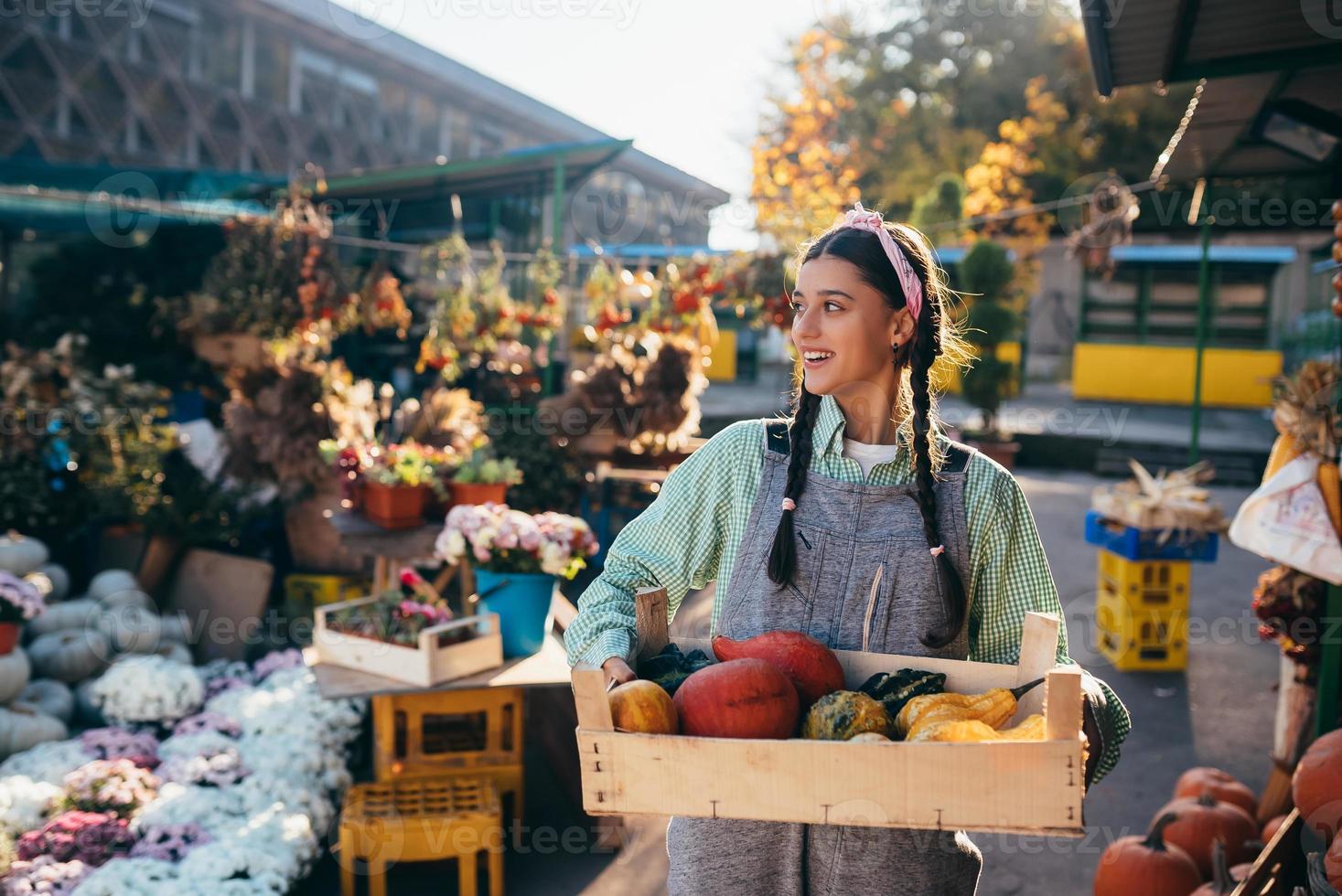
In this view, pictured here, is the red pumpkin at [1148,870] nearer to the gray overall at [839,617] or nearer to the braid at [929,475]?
the gray overall at [839,617]

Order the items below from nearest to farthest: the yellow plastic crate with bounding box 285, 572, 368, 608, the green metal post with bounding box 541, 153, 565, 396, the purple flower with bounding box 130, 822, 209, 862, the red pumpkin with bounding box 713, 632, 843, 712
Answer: the red pumpkin with bounding box 713, 632, 843, 712
the purple flower with bounding box 130, 822, 209, 862
the yellow plastic crate with bounding box 285, 572, 368, 608
the green metal post with bounding box 541, 153, 565, 396

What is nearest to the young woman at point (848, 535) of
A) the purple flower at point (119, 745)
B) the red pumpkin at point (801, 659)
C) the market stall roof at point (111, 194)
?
the red pumpkin at point (801, 659)

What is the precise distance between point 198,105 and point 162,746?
10.5 metres

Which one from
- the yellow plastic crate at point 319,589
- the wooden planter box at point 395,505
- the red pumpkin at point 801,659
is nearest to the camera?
the red pumpkin at point 801,659

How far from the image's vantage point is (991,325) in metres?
12.7

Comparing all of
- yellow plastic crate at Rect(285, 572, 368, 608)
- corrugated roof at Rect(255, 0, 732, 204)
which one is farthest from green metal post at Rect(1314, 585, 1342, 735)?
corrugated roof at Rect(255, 0, 732, 204)

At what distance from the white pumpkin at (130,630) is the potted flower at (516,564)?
2.31m

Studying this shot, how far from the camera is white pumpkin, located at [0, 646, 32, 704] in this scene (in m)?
4.74

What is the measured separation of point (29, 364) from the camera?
725cm

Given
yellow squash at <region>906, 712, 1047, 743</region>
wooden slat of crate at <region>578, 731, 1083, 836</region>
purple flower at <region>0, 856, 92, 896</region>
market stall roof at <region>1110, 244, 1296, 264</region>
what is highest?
market stall roof at <region>1110, 244, 1296, 264</region>

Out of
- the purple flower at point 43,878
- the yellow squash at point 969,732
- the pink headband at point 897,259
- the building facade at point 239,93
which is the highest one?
the building facade at point 239,93

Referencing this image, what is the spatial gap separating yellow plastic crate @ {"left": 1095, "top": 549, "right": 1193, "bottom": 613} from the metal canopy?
3251mm

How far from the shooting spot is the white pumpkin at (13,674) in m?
4.74

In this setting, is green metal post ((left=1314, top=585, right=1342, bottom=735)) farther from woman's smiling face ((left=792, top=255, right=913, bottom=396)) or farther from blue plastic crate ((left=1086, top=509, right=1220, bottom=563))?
woman's smiling face ((left=792, top=255, right=913, bottom=396))
